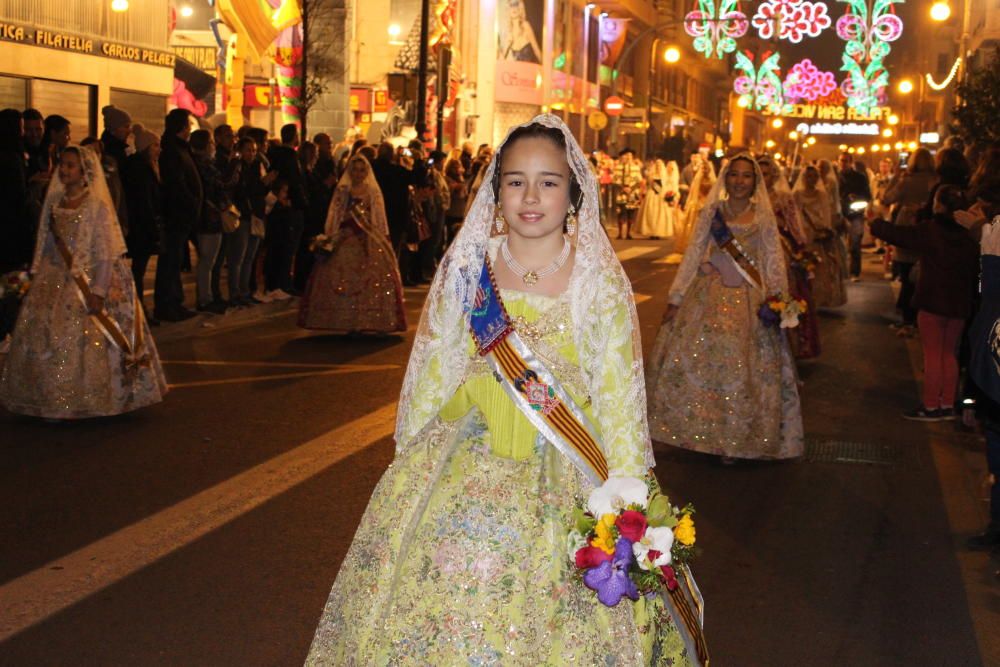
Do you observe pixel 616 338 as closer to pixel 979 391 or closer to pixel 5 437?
pixel 979 391

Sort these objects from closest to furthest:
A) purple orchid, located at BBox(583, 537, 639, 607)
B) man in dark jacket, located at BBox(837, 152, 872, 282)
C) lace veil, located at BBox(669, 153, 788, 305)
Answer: purple orchid, located at BBox(583, 537, 639, 607) → lace veil, located at BBox(669, 153, 788, 305) → man in dark jacket, located at BBox(837, 152, 872, 282)

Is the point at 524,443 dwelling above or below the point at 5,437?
above

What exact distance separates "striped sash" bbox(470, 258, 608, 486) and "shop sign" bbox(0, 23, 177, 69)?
1689cm

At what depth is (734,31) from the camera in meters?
46.3

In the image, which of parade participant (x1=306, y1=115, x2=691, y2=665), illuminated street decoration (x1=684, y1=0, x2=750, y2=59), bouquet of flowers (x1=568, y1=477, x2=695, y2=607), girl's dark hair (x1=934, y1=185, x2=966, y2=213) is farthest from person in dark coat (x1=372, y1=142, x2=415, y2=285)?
illuminated street decoration (x1=684, y1=0, x2=750, y2=59)

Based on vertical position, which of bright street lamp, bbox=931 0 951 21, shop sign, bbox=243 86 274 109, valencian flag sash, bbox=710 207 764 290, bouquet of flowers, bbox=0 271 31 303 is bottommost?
bouquet of flowers, bbox=0 271 31 303

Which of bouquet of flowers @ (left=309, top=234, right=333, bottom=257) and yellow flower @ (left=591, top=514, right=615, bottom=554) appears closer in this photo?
yellow flower @ (left=591, top=514, right=615, bottom=554)

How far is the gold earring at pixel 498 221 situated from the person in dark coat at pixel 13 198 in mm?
8694

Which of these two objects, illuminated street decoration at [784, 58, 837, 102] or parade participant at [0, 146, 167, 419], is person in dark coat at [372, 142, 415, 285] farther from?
illuminated street decoration at [784, 58, 837, 102]

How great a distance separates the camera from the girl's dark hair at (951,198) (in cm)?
989

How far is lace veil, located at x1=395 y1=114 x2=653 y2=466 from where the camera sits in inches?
154

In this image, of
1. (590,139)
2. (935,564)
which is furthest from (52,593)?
(590,139)

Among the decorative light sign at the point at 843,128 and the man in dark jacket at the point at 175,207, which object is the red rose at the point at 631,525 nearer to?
the man in dark jacket at the point at 175,207

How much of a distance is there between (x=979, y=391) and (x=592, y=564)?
12.6 feet
